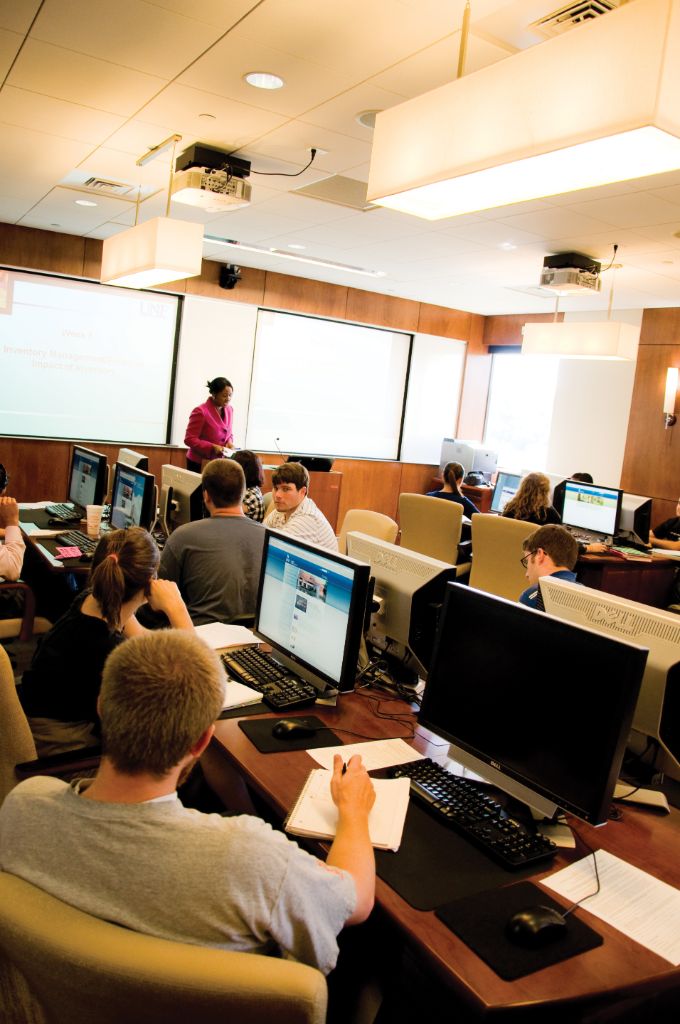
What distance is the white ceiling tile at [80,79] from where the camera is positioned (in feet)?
10.7

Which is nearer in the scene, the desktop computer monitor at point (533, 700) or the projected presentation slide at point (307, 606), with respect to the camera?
the desktop computer monitor at point (533, 700)

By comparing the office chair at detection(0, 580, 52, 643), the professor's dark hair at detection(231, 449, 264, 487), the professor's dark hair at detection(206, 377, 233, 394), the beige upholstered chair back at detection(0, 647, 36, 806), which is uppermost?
the professor's dark hair at detection(206, 377, 233, 394)

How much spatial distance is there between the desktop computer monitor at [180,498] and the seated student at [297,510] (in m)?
0.51

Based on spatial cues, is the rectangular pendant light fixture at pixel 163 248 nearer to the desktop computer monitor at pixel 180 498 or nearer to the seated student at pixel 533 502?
the desktop computer monitor at pixel 180 498

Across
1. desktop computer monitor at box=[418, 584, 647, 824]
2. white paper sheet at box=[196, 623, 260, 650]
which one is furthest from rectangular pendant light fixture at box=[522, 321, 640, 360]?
desktop computer monitor at box=[418, 584, 647, 824]

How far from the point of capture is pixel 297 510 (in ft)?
12.7

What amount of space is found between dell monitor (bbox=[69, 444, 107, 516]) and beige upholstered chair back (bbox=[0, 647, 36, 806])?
2.74 metres

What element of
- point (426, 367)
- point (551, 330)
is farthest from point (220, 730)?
point (426, 367)

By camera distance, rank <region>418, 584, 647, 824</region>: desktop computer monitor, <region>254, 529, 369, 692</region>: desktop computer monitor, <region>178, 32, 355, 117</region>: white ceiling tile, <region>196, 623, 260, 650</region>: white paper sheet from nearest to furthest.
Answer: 1. <region>418, 584, 647, 824</region>: desktop computer monitor
2. <region>254, 529, 369, 692</region>: desktop computer monitor
3. <region>196, 623, 260, 650</region>: white paper sheet
4. <region>178, 32, 355, 117</region>: white ceiling tile

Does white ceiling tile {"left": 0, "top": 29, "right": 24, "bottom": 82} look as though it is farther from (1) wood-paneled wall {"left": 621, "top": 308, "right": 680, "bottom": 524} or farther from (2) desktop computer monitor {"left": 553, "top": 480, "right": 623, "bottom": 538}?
(1) wood-paneled wall {"left": 621, "top": 308, "right": 680, "bottom": 524}

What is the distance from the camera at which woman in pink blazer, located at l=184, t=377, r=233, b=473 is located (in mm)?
6914

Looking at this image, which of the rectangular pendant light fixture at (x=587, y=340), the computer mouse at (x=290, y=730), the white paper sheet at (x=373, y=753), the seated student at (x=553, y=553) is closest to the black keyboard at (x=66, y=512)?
the seated student at (x=553, y=553)

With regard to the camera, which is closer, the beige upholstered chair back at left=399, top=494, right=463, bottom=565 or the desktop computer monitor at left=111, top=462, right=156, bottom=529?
the desktop computer monitor at left=111, top=462, right=156, bottom=529

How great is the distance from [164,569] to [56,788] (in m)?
2.05
